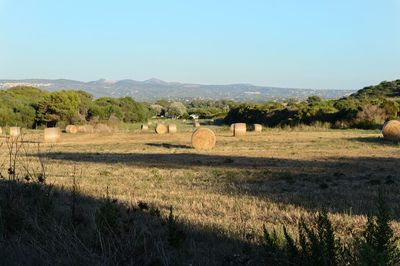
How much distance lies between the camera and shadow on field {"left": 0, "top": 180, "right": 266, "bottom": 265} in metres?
4.95

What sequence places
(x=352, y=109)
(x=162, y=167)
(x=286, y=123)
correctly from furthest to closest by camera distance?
1. (x=286, y=123)
2. (x=352, y=109)
3. (x=162, y=167)

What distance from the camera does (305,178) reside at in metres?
13.7

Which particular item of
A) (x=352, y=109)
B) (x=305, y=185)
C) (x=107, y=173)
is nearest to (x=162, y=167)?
(x=107, y=173)

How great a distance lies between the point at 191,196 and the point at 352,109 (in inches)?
1594

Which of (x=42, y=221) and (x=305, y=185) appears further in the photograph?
(x=305, y=185)

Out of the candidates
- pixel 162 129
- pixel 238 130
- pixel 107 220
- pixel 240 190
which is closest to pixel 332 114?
pixel 238 130

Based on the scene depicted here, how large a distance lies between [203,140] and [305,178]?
14.7m

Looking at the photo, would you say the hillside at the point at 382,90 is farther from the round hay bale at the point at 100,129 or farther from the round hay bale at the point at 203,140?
the round hay bale at the point at 203,140

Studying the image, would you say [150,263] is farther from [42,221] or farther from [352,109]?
[352,109]

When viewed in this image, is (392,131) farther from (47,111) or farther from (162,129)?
(47,111)

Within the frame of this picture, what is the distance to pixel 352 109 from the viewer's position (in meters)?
48.6

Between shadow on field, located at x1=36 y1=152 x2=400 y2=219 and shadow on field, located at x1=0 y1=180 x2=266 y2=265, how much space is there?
6.45 ft

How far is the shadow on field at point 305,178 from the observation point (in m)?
9.68

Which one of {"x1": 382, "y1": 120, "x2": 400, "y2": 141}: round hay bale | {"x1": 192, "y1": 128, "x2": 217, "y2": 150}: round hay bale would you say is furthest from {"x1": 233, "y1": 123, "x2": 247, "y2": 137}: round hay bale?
{"x1": 382, "y1": 120, "x2": 400, "y2": 141}: round hay bale
